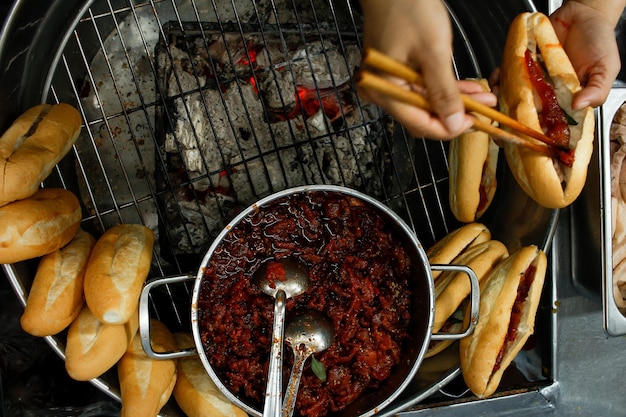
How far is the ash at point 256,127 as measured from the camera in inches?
93.7

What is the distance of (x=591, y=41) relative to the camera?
192 centimetres

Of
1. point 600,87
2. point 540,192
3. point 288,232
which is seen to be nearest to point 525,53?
point 600,87

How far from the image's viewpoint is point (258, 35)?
245 centimetres

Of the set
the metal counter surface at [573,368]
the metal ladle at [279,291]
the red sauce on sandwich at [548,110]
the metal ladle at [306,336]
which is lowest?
the metal counter surface at [573,368]

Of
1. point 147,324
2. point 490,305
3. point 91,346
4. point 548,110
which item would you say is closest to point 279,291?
→ point 147,324

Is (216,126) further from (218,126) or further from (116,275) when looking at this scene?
(116,275)

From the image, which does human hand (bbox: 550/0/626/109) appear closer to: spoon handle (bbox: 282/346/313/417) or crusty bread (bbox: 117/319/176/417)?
spoon handle (bbox: 282/346/313/417)

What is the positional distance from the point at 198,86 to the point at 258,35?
385 mm

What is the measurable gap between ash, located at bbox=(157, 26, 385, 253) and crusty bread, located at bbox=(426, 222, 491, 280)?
46 cm

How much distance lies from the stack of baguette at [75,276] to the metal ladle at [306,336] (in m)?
0.32

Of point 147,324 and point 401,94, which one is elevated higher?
point 401,94

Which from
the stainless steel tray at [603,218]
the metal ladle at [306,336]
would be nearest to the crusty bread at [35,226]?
the metal ladle at [306,336]

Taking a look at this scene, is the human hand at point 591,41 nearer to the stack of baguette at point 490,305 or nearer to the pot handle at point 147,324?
the stack of baguette at point 490,305

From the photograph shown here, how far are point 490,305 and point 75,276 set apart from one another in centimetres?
149
